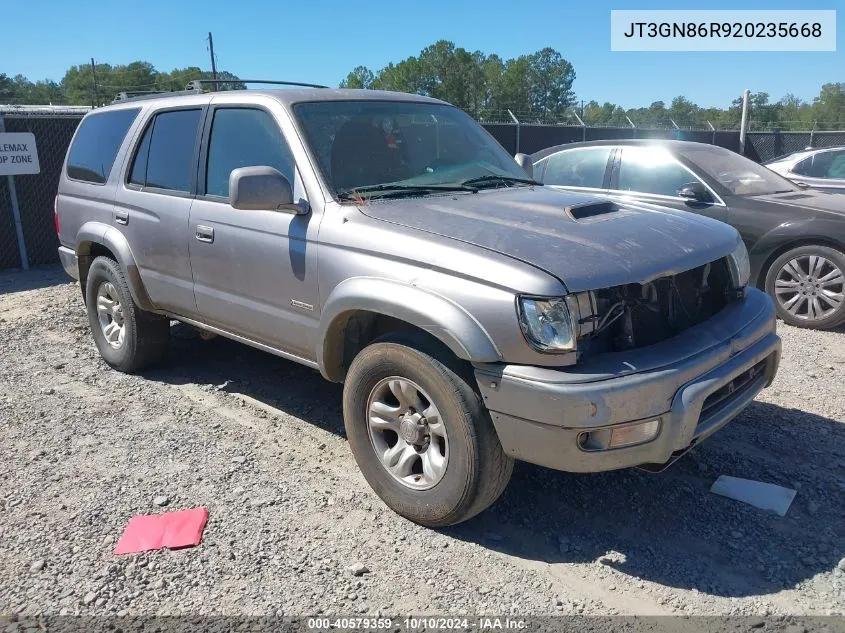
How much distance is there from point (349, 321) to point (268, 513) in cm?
102

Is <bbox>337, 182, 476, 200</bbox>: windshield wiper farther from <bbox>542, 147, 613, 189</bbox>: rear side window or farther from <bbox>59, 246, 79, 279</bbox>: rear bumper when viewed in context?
<bbox>542, 147, 613, 189</bbox>: rear side window

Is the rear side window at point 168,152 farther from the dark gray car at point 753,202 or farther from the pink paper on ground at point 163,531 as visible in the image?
the dark gray car at point 753,202

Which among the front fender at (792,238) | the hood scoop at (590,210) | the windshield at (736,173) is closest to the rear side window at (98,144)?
the hood scoop at (590,210)

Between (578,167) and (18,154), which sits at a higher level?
(18,154)

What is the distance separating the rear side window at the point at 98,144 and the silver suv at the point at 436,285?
30 centimetres

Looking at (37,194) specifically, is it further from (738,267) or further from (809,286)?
(809,286)

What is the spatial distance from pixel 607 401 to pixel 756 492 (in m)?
1.41

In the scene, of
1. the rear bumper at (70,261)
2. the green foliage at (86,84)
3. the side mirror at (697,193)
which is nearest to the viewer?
the rear bumper at (70,261)

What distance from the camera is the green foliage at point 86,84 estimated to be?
59.0 metres

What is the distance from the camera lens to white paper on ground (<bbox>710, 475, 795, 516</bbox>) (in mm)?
3480

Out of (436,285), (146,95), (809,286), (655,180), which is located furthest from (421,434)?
(655,180)

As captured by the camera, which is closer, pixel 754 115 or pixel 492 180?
pixel 492 180

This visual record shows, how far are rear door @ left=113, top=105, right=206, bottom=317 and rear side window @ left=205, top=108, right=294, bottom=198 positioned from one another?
0.19 metres

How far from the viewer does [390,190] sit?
3834 millimetres
